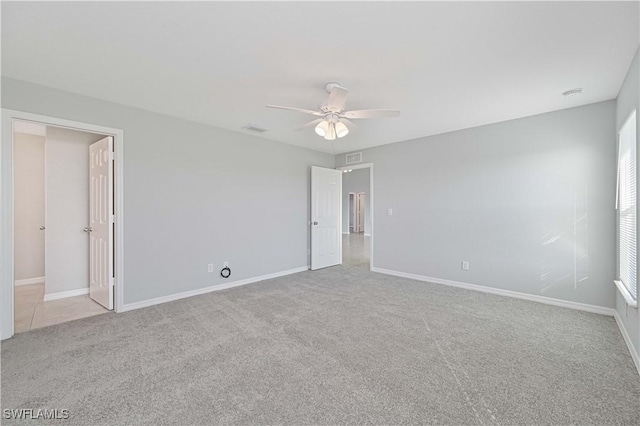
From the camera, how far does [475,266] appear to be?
4.14 meters

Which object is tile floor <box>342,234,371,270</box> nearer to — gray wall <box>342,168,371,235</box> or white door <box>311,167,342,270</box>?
white door <box>311,167,342,270</box>

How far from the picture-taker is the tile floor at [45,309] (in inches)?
117

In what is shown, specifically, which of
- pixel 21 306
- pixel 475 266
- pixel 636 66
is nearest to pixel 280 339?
pixel 475 266

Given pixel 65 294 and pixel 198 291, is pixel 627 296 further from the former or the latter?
pixel 65 294

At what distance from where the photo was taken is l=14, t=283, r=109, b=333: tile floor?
2979mm

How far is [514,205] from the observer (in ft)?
12.4

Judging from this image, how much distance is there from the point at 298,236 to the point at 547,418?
419 cm

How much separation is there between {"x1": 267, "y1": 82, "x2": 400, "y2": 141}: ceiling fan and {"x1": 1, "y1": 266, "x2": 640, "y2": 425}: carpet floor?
2.10 meters

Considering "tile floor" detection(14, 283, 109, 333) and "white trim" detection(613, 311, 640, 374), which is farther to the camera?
"tile floor" detection(14, 283, 109, 333)

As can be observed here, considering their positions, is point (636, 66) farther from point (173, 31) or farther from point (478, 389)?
point (173, 31)

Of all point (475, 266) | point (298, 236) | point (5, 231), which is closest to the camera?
point (5, 231)

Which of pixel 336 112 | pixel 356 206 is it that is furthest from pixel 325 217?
pixel 356 206

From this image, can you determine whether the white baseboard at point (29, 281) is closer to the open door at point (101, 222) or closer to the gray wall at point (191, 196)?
the open door at point (101, 222)

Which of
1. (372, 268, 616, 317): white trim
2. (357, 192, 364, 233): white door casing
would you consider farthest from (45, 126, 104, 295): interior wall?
(357, 192, 364, 233): white door casing
